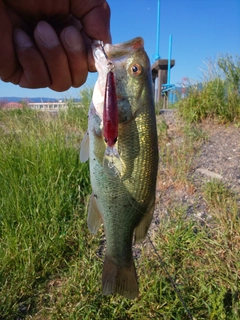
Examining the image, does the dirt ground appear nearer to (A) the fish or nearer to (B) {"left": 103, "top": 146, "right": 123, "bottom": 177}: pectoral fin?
(A) the fish

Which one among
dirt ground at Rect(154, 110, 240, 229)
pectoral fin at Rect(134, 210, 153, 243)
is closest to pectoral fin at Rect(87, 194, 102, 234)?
pectoral fin at Rect(134, 210, 153, 243)

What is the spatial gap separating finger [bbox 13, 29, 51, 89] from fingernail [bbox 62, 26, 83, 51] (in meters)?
0.15

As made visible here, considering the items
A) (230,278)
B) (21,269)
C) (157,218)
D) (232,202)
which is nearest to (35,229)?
(21,269)

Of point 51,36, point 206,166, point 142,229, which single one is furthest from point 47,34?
point 206,166

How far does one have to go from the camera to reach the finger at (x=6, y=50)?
1331mm

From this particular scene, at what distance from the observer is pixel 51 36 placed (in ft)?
4.42

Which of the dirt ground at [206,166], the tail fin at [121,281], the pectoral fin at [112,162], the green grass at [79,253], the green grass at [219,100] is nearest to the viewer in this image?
the pectoral fin at [112,162]

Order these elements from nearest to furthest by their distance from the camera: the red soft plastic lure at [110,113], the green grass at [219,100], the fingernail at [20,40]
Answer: the red soft plastic lure at [110,113] → the fingernail at [20,40] → the green grass at [219,100]

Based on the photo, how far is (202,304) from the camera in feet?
6.84

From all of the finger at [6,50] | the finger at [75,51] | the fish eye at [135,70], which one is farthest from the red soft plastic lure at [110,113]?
the finger at [6,50]

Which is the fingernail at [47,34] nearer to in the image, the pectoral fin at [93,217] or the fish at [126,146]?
the fish at [126,146]

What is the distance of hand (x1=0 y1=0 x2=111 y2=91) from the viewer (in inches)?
53.3

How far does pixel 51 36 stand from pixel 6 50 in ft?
0.69

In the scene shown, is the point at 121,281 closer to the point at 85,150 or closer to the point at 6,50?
the point at 85,150
